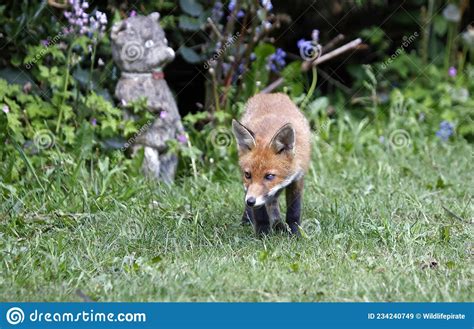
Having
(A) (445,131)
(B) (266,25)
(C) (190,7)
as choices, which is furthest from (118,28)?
(A) (445,131)

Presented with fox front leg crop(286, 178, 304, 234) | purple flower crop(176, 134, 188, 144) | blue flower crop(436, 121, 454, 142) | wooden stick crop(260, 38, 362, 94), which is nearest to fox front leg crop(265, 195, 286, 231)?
fox front leg crop(286, 178, 304, 234)

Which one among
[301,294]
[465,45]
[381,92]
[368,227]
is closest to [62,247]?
[301,294]

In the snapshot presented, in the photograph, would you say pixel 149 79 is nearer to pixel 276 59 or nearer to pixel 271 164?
pixel 276 59

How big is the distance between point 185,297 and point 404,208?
2810mm

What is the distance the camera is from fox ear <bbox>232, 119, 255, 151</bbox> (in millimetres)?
5730

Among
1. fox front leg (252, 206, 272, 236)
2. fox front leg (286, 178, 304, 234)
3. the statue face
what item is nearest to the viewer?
fox front leg (252, 206, 272, 236)

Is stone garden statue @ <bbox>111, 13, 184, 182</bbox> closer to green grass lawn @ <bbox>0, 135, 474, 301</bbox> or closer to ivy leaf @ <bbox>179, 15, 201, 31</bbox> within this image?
green grass lawn @ <bbox>0, 135, 474, 301</bbox>

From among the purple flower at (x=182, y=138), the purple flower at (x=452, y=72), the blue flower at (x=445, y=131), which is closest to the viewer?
the purple flower at (x=182, y=138)

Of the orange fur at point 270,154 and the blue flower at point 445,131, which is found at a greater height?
the orange fur at point 270,154

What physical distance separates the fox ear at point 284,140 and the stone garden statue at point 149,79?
201 centimetres

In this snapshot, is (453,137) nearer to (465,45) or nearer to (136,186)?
(465,45)

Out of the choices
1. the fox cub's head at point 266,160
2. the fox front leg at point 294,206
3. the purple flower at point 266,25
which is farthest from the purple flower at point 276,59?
the fox cub's head at point 266,160

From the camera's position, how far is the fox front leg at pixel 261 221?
594 cm

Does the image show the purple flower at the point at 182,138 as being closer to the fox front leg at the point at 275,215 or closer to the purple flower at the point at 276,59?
the purple flower at the point at 276,59
